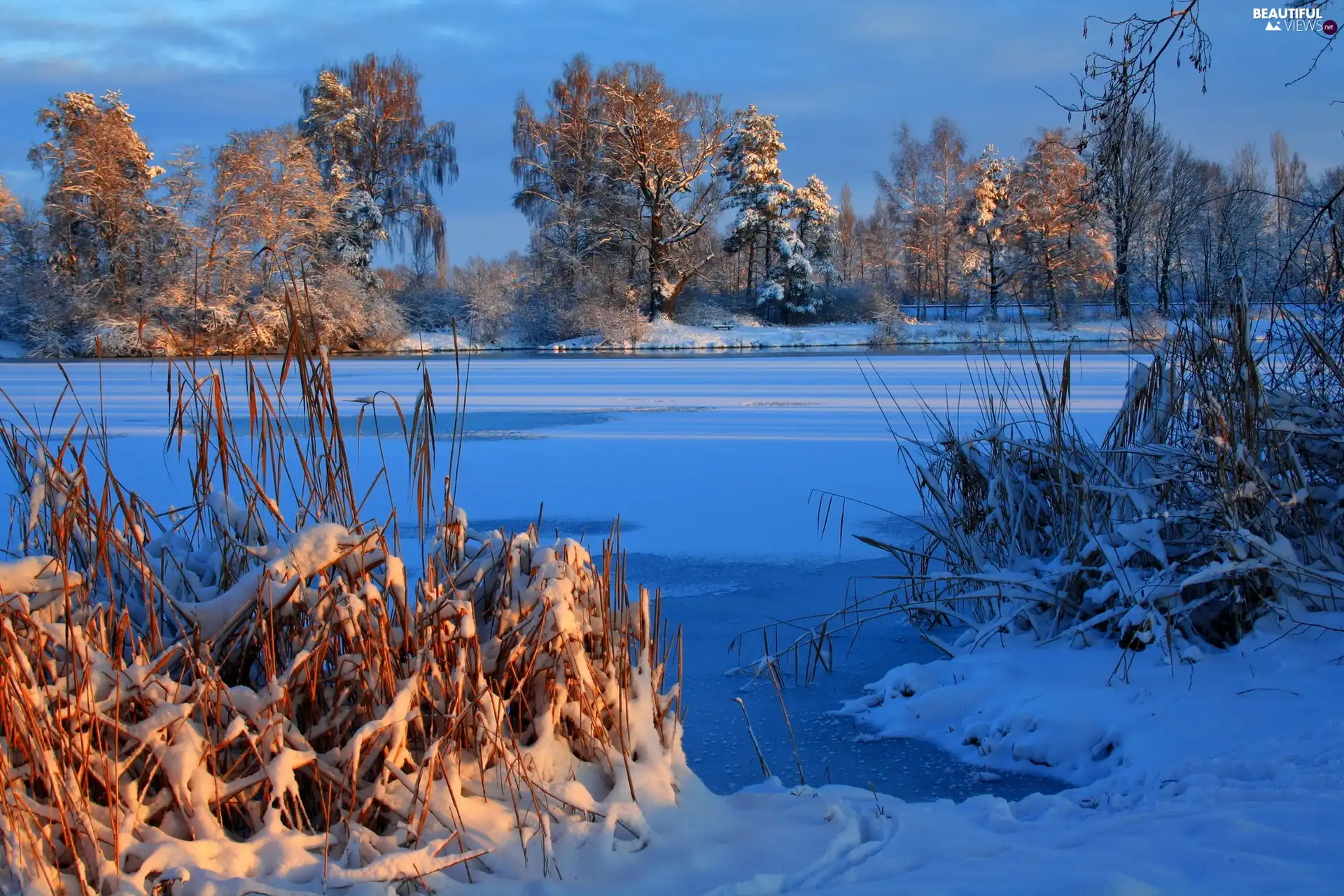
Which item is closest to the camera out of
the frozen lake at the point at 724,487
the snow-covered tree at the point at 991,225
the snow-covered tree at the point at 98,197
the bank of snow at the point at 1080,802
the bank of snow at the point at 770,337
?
the bank of snow at the point at 1080,802

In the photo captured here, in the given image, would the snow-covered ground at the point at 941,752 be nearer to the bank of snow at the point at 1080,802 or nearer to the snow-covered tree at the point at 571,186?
the bank of snow at the point at 1080,802

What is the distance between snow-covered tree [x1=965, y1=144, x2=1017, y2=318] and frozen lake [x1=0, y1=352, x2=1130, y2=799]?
1845 centimetres

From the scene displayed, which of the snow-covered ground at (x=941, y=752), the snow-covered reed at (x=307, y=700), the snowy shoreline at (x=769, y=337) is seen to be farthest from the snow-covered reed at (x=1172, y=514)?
the snowy shoreline at (x=769, y=337)

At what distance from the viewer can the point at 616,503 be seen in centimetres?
684

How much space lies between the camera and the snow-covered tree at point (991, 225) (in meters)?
34.5

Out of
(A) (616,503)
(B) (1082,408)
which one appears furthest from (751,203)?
(A) (616,503)

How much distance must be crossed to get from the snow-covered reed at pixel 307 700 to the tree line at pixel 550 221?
25.8 meters

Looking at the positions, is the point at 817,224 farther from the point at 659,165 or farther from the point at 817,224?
the point at 659,165

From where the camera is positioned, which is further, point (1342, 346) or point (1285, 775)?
point (1342, 346)

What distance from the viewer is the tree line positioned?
27.1 m

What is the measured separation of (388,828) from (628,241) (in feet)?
109

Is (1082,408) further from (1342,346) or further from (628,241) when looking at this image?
(628,241)

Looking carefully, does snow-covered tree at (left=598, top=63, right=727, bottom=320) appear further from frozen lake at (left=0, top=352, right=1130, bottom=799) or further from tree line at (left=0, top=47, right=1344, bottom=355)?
frozen lake at (left=0, top=352, right=1130, bottom=799)

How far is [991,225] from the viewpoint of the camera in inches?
1371
